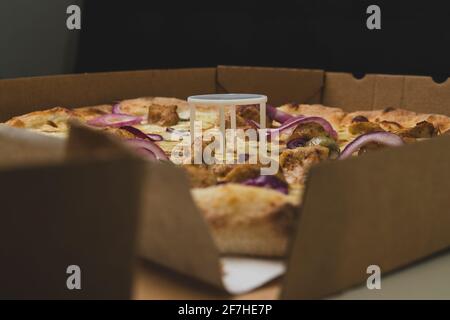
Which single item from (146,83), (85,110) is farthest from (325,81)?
(85,110)

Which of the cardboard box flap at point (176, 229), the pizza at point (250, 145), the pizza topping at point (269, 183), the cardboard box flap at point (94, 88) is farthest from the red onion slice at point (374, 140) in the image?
the cardboard box flap at point (94, 88)

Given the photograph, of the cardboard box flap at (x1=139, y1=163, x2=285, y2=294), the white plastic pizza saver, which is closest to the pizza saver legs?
the white plastic pizza saver

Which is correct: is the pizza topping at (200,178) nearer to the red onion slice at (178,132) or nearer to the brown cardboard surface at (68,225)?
the brown cardboard surface at (68,225)

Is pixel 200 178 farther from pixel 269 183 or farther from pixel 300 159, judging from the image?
pixel 300 159

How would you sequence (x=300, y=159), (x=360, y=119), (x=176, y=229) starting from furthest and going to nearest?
(x=360, y=119) < (x=300, y=159) < (x=176, y=229)

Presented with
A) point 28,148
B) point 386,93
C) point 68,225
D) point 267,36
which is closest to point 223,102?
point 386,93

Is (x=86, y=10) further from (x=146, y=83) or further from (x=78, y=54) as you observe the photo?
(x=146, y=83)

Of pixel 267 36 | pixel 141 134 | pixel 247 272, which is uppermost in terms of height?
pixel 267 36
